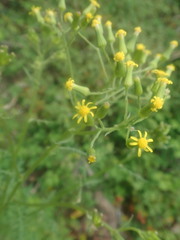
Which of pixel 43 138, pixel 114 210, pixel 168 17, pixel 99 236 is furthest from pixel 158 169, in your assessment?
pixel 168 17

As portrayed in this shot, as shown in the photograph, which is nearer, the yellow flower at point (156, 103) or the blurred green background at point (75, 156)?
the yellow flower at point (156, 103)

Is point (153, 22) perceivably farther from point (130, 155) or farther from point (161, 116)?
point (130, 155)

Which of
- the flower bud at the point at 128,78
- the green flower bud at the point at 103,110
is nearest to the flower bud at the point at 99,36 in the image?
the flower bud at the point at 128,78

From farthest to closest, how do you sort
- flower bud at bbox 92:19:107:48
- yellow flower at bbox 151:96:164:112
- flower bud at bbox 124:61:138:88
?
flower bud at bbox 92:19:107:48 → flower bud at bbox 124:61:138:88 → yellow flower at bbox 151:96:164:112

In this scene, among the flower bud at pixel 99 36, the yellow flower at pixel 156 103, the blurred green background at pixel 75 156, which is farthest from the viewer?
the blurred green background at pixel 75 156

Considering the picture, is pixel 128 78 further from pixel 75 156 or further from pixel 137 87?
pixel 75 156

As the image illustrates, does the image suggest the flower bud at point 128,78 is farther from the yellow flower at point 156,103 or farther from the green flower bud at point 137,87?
the yellow flower at point 156,103

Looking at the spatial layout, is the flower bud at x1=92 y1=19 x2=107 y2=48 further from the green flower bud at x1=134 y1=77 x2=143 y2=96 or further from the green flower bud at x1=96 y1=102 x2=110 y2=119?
the green flower bud at x1=96 y1=102 x2=110 y2=119

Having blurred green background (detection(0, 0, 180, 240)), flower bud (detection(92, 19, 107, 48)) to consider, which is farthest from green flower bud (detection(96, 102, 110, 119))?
blurred green background (detection(0, 0, 180, 240))

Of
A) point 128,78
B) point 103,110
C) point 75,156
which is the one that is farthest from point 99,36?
point 75,156
